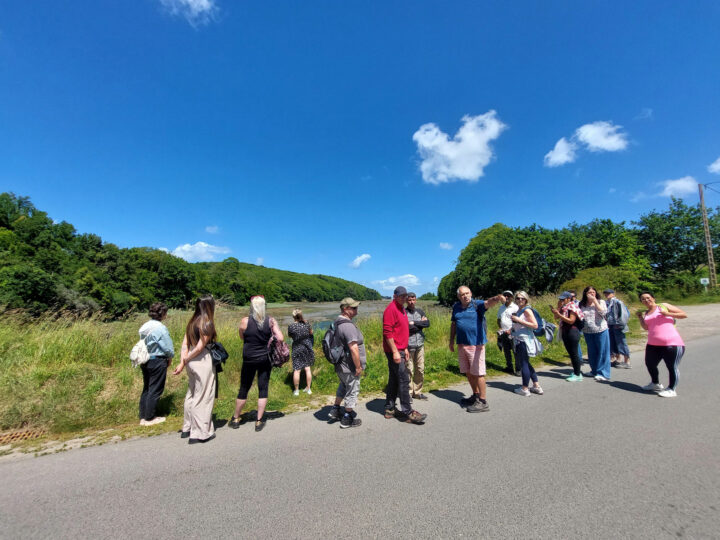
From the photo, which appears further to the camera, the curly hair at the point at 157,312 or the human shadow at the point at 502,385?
the human shadow at the point at 502,385

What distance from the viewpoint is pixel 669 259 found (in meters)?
31.0

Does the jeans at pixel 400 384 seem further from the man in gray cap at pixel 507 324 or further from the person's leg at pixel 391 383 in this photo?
the man in gray cap at pixel 507 324

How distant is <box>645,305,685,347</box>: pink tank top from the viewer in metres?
4.86

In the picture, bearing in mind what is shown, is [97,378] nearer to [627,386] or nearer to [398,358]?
[398,358]

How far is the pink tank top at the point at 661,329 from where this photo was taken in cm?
486

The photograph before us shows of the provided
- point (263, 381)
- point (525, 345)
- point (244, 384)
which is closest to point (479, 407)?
point (525, 345)

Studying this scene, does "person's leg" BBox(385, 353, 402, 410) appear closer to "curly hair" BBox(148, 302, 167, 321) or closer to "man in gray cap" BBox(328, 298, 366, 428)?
"man in gray cap" BBox(328, 298, 366, 428)

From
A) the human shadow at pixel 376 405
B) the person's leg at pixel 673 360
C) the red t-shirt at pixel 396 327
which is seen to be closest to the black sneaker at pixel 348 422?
the human shadow at pixel 376 405

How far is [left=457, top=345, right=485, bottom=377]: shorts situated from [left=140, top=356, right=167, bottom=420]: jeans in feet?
15.1

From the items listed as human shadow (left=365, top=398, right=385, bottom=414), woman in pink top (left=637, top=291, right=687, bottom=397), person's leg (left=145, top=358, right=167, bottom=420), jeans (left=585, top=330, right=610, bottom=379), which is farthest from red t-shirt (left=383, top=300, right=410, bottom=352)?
jeans (left=585, top=330, right=610, bottom=379)

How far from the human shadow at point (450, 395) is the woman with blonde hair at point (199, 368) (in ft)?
12.2

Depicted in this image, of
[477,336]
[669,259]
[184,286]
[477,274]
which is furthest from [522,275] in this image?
[184,286]

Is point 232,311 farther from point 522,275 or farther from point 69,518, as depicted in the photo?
point 522,275

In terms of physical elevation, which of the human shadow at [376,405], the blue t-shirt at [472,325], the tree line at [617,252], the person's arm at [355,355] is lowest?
the human shadow at [376,405]
